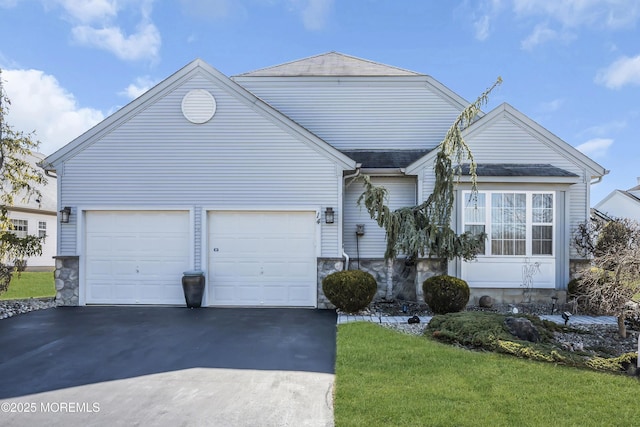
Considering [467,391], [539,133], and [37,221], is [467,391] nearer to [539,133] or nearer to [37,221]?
[539,133]

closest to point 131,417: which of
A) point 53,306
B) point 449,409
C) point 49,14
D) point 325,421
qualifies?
point 325,421

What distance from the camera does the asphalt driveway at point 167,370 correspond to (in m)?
3.77

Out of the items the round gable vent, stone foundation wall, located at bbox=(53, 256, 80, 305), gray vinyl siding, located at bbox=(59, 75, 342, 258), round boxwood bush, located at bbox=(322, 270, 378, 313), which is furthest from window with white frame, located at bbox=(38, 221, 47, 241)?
round boxwood bush, located at bbox=(322, 270, 378, 313)

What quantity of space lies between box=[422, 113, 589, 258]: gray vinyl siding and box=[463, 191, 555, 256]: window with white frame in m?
0.86

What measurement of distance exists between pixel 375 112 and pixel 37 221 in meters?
18.3

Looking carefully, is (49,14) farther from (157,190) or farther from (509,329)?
(509,329)

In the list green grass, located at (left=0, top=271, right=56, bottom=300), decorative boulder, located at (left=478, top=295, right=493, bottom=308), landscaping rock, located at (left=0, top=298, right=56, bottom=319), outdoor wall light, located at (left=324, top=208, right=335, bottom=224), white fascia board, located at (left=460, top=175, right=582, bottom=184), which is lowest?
green grass, located at (left=0, top=271, right=56, bottom=300)

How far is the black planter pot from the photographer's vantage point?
9.13m

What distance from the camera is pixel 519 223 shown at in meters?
9.28

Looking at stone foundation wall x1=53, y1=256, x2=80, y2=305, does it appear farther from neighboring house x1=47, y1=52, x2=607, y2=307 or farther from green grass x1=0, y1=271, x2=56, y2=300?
green grass x1=0, y1=271, x2=56, y2=300

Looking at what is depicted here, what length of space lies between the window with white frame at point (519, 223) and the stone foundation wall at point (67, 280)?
409 inches

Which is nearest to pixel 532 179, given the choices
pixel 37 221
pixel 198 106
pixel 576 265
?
pixel 576 265

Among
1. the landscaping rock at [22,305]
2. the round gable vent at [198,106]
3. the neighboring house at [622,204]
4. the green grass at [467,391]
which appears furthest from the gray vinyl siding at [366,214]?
the neighboring house at [622,204]

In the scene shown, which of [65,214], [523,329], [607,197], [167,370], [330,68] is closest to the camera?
[167,370]
